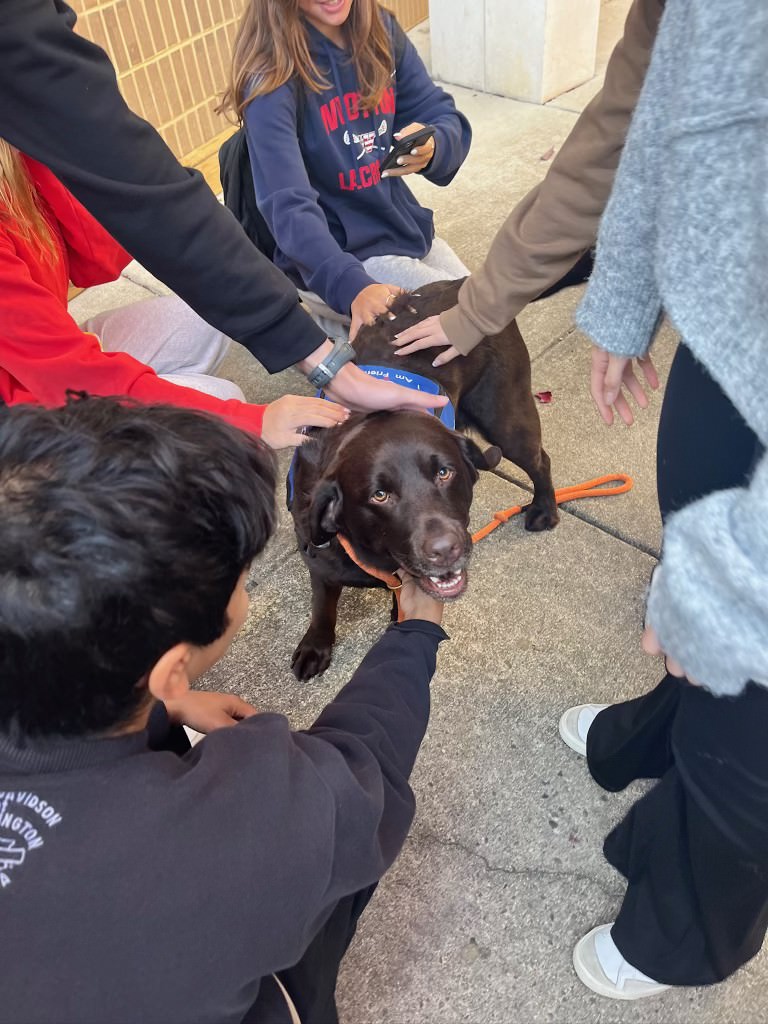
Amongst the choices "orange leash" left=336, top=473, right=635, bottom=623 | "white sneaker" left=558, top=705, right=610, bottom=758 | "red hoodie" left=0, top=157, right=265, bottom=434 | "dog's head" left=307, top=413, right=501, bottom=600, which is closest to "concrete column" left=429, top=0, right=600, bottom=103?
"orange leash" left=336, top=473, right=635, bottom=623

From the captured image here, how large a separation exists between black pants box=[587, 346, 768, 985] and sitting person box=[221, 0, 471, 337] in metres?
1.50

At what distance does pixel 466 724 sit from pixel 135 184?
1.53 m

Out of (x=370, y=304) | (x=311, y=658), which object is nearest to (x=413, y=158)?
(x=370, y=304)

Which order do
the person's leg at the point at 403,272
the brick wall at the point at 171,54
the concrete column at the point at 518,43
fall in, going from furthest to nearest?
the concrete column at the point at 518,43 < the brick wall at the point at 171,54 < the person's leg at the point at 403,272

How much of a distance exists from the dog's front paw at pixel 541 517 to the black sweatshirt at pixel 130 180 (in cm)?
98

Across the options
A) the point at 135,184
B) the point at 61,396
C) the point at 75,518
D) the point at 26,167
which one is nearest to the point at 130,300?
the point at 26,167

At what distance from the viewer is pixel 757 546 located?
0.71 metres

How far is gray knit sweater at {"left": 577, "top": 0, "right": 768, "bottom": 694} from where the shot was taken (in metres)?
0.72

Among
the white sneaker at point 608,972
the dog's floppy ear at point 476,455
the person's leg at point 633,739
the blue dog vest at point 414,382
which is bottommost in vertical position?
the white sneaker at point 608,972

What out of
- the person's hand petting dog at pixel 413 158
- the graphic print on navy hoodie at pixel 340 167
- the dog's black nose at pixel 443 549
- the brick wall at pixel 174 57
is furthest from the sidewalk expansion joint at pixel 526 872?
the brick wall at pixel 174 57

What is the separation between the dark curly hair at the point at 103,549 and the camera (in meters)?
0.92

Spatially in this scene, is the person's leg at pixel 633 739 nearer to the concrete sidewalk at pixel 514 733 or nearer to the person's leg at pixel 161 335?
the concrete sidewalk at pixel 514 733

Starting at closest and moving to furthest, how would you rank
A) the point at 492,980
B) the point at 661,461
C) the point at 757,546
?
the point at 757,546 → the point at 661,461 → the point at 492,980

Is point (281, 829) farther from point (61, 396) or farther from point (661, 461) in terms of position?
point (61, 396)
